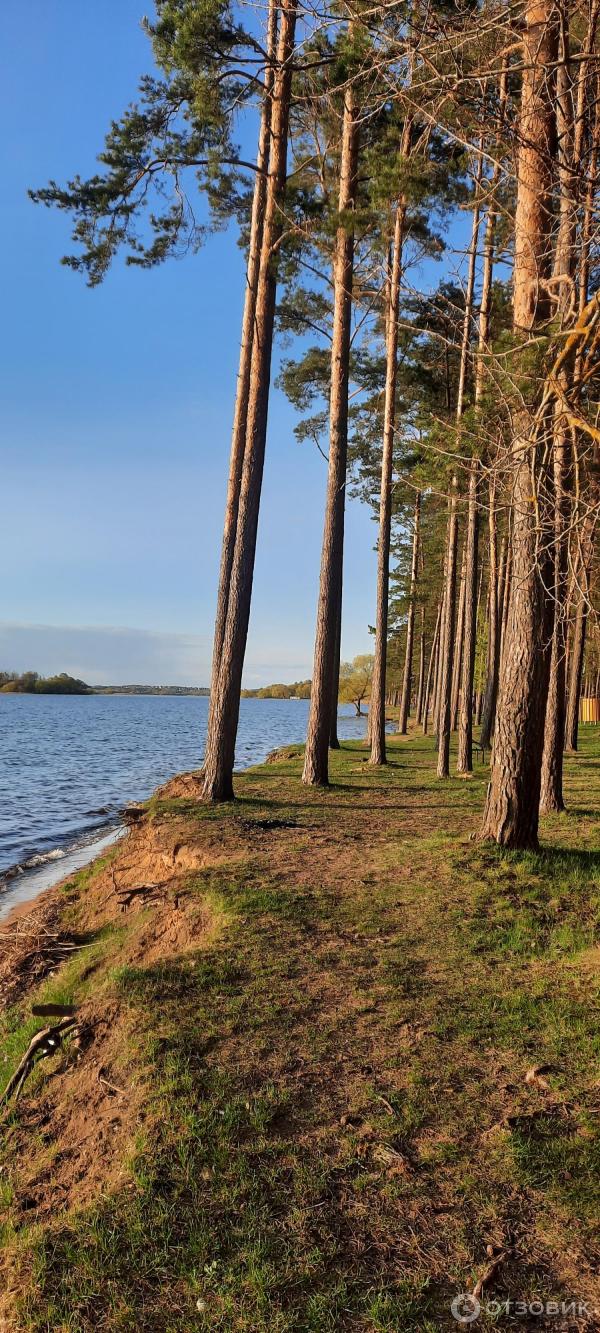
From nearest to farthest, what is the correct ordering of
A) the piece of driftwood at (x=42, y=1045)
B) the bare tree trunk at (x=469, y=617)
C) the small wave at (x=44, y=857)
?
the piece of driftwood at (x=42, y=1045)
the small wave at (x=44, y=857)
the bare tree trunk at (x=469, y=617)

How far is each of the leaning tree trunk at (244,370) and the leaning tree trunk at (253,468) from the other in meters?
0.22

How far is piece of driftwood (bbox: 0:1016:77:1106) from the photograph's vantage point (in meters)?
4.98

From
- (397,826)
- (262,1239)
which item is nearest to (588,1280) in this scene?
(262,1239)

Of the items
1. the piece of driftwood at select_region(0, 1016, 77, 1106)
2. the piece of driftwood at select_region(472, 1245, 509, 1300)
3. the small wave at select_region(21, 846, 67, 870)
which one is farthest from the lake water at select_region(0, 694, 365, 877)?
the piece of driftwood at select_region(472, 1245, 509, 1300)

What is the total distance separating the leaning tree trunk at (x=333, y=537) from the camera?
42.4 ft

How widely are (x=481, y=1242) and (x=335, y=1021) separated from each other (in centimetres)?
176

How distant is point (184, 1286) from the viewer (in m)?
2.93

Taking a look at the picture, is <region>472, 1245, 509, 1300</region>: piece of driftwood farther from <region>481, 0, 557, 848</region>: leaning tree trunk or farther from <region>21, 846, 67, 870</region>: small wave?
<region>21, 846, 67, 870</region>: small wave

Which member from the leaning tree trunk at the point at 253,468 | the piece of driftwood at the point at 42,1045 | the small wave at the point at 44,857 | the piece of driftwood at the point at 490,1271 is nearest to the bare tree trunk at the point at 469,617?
the leaning tree trunk at the point at 253,468

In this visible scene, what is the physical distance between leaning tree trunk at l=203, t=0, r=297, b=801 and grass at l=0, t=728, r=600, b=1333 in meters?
4.53

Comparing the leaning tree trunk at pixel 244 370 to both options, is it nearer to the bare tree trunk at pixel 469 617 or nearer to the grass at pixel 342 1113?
the bare tree trunk at pixel 469 617

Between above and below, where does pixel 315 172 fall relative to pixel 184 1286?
above

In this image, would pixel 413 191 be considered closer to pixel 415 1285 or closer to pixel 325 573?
pixel 325 573

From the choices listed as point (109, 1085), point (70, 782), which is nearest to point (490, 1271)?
point (109, 1085)
